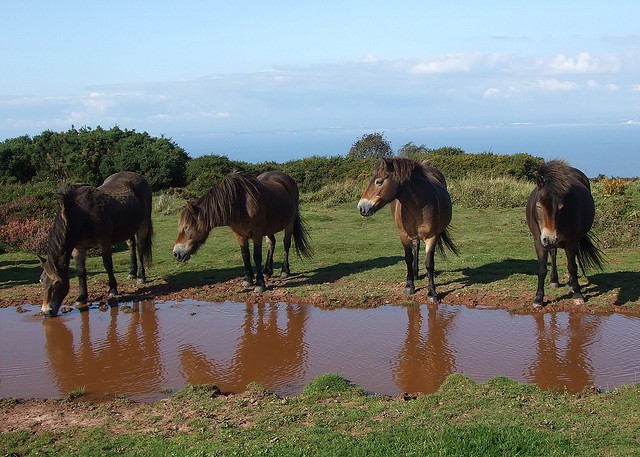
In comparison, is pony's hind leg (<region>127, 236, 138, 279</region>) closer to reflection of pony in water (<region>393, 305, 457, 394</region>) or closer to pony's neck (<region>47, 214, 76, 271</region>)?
pony's neck (<region>47, 214, 76, 271</region>)

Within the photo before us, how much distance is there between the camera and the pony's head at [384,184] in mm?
9398

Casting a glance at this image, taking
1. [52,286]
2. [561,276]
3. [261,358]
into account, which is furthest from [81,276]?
[561,276]

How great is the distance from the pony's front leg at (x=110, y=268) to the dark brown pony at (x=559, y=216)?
21.2 feet

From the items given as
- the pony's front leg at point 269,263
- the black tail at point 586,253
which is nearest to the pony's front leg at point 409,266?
the black tail at point 586,253

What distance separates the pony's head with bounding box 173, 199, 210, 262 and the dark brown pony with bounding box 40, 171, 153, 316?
124cm

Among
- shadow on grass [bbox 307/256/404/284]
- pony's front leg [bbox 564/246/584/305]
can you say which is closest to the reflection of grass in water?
shadow on grass [bbox 307/256/404/284]

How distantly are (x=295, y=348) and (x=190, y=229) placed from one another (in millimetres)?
3017

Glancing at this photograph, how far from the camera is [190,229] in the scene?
32.9ft

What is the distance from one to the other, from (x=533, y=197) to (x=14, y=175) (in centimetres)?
2275

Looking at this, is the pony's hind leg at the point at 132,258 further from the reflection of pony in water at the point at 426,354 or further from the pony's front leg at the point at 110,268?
the reflection of pony in water at the point at 426,354

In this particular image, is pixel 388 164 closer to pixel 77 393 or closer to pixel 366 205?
pixel 366 205

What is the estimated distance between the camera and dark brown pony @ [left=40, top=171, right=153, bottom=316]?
920 cm

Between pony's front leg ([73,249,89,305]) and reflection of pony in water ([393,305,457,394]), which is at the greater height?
pony's front leg ([73,249,89,305])

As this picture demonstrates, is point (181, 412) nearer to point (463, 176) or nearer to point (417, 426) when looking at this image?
point (417, 426)
